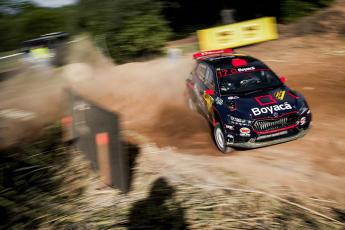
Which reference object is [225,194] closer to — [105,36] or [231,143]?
[231,143]

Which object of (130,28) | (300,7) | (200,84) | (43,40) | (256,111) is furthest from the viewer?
(300,7)

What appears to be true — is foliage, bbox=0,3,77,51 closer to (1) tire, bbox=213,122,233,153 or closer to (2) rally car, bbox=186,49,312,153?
(2) rally car, bbox=186,49,312,153

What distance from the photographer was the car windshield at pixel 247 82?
27.7ft

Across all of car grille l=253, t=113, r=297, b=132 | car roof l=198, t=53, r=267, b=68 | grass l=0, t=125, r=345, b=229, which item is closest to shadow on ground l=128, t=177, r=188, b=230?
grass l=0, t=125, r=345, b=229

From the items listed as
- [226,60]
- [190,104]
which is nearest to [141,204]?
[226,60]

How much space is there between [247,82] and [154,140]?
2.52 metres

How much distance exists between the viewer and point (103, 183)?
6.34m

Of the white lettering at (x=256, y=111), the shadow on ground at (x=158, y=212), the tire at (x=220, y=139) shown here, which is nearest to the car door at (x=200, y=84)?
the tire at (x=220, y=139)

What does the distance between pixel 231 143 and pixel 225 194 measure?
210cm

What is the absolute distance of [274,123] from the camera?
7547 millimetres

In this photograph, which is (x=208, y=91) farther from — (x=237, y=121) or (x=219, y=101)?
(x=237, y=121)

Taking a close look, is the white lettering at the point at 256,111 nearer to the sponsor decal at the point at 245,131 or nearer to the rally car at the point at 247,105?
the rally car at the point at 247,105

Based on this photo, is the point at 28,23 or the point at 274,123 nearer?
the point at 274,123

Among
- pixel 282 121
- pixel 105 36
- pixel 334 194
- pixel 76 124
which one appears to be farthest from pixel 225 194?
pixel 105 36
